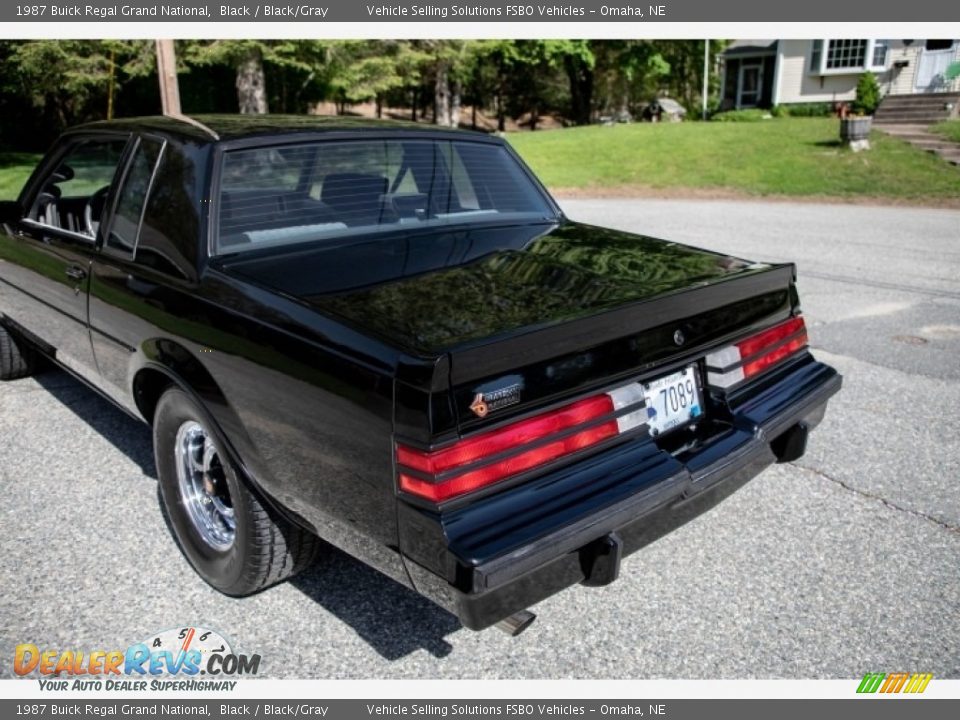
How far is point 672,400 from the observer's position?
8.46 ft

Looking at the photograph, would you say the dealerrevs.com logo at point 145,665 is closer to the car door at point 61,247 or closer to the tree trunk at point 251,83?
the car door at point 61,247

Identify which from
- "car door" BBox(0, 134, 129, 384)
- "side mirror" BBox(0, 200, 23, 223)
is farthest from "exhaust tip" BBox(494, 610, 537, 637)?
"side mirror" BBox(0, 200, 23, 223)

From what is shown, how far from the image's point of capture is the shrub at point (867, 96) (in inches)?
956

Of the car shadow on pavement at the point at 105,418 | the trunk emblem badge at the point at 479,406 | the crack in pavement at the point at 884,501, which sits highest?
the trunk emblem badge at the point at 479,406

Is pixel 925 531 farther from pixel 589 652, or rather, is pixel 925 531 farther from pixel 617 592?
pixel 589 652

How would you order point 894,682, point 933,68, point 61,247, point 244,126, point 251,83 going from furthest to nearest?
point 933,68 → point 251,83 → point 61,247 → point 244,126 → point 894,682

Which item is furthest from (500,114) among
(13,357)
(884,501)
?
(884,501)

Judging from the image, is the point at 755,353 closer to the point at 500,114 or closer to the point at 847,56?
the point at 847,56

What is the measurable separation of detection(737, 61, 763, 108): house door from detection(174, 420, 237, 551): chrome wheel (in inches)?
1396

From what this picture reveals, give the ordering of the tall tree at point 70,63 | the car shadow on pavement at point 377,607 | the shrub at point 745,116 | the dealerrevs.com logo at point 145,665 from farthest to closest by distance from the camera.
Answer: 1. the shrub at point 745,116
2. the tall tree at point 70,63
3. the car shadow on pavement at point 377,607
4. the dealerrevs.com logo at point 145,665

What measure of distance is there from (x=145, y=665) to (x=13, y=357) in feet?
10.6

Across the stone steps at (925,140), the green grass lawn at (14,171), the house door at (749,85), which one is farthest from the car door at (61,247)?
the house door at (749,85)

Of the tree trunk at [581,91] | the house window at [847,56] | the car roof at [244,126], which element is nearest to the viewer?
the car roof at [244,126]

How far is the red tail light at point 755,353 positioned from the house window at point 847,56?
27.7m
